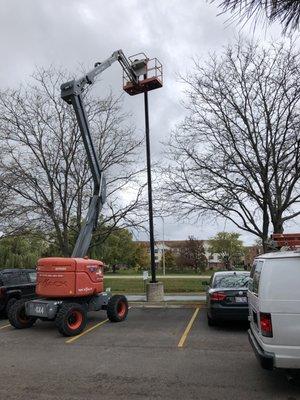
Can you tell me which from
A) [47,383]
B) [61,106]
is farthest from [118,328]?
[61,106]

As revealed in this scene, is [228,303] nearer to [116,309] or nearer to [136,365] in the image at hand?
[116,309]

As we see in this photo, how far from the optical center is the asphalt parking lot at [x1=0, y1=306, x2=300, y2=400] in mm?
6746

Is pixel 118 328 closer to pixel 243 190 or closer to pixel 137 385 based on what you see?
pixel 137 385

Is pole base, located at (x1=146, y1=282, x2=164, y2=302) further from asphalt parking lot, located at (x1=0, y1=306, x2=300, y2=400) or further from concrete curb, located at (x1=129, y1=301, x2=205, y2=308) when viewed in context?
asphalt parking lot, located at (x1=0, y1=306, x2=300, y2=400)

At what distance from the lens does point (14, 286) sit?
14.6 meters

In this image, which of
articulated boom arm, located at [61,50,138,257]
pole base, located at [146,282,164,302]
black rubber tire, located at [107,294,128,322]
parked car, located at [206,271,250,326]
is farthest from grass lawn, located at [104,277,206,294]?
parked car, located at [206,271,250,326]

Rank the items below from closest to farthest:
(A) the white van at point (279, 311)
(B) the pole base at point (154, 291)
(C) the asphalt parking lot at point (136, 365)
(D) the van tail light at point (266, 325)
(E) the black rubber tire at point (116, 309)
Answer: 1. (A) the white van at point (279, 311)
2. (D) the van tail light at point (266, 325)
3. (C) the asphalt parking lot at point (136, 365)
4. (E) the black rubber tire at point (116, 309)
5. (B) the pole base at point (154, 291)

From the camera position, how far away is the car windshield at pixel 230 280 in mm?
12320

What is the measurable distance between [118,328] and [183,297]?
7686 millimetres

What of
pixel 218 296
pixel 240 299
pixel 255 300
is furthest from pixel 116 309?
pixel 255 300

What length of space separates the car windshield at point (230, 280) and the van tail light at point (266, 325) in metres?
5.77

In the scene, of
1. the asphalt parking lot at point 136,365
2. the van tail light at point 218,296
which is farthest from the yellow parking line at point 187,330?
the van tail light at point 218,296

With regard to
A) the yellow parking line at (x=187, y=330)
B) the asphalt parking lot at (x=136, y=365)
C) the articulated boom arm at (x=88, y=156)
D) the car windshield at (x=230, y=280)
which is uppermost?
the articulated boom arm at (x=88, y=156)

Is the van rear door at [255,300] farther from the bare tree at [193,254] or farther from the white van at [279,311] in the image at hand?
the bare tree at [193,254]
